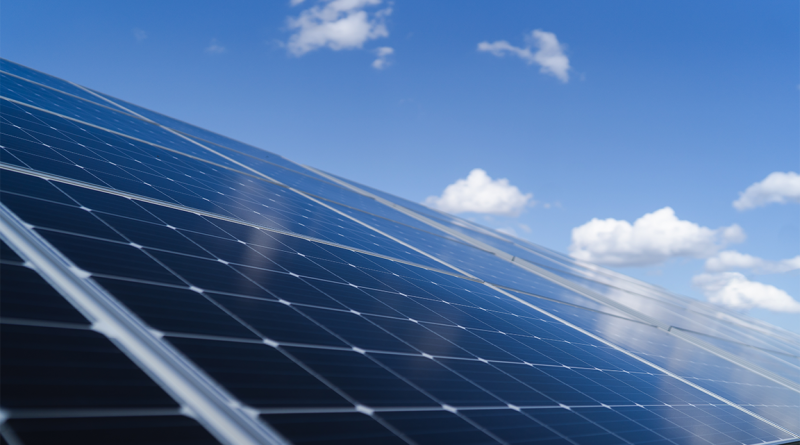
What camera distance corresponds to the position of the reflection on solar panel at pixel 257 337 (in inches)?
148

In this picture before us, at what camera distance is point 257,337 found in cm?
546

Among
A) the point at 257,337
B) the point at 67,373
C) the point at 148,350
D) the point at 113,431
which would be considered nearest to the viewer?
the point at 113,431

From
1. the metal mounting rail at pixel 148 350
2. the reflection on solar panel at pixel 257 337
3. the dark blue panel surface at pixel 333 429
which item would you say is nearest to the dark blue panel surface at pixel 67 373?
the reflection on solar panel at pixel 257 337

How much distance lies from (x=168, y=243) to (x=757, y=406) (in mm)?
13881

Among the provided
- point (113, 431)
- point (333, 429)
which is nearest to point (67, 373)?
point (113, 431)

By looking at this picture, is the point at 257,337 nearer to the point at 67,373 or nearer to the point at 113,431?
the point at 67,373

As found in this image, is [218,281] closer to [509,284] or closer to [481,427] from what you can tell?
[481,427]

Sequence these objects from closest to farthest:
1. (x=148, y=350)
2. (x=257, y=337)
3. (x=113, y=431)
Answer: (x=113, y=431)
(x=148, y=350)
(x=257, y=337)

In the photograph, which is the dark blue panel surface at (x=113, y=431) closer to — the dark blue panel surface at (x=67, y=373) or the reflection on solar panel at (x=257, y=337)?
the reflection on solar panel at (x=257, y=337)

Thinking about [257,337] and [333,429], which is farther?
[257,337]

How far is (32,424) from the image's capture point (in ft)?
9.57

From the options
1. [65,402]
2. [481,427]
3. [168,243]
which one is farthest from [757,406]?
[65,402]

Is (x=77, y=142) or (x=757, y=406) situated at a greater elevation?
(x=77, y=142)

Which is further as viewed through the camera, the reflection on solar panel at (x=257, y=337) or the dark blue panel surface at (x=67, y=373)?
the reflection on solar panel at (x=257, y=337)
